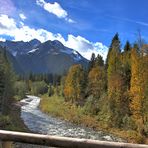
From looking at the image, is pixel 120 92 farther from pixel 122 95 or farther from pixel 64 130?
pixel 64 130

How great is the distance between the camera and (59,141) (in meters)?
3.95

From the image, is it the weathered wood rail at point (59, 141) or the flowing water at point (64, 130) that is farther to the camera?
the flowing water at point (64, 130)

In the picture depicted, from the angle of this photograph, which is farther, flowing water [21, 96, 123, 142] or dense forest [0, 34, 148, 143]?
dense forest [0, 34, 148, 143]

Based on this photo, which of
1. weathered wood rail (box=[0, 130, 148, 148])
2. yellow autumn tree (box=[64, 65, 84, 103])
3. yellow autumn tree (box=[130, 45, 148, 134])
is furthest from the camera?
yellow autumn tree (box=[64, 65, 84, 103])

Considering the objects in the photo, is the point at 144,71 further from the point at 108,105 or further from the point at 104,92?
the point at 104,92

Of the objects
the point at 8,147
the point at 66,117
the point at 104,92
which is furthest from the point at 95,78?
the point at 8,147

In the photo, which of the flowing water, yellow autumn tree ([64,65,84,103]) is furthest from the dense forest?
the flowing water

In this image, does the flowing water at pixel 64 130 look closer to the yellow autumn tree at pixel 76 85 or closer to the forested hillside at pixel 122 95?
the forested hillside at pixel 122 95

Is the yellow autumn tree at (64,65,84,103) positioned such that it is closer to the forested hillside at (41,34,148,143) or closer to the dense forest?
the dense forest

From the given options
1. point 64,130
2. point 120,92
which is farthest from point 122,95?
point 64,130

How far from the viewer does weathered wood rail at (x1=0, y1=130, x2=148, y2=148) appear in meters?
3.61

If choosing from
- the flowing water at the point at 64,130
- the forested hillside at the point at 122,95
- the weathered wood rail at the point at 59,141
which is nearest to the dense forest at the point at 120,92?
the forested hillside at the point at 122,95

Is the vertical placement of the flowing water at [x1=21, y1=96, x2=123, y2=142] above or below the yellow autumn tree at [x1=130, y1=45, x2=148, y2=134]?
below

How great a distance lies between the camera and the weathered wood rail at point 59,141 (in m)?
3.61
